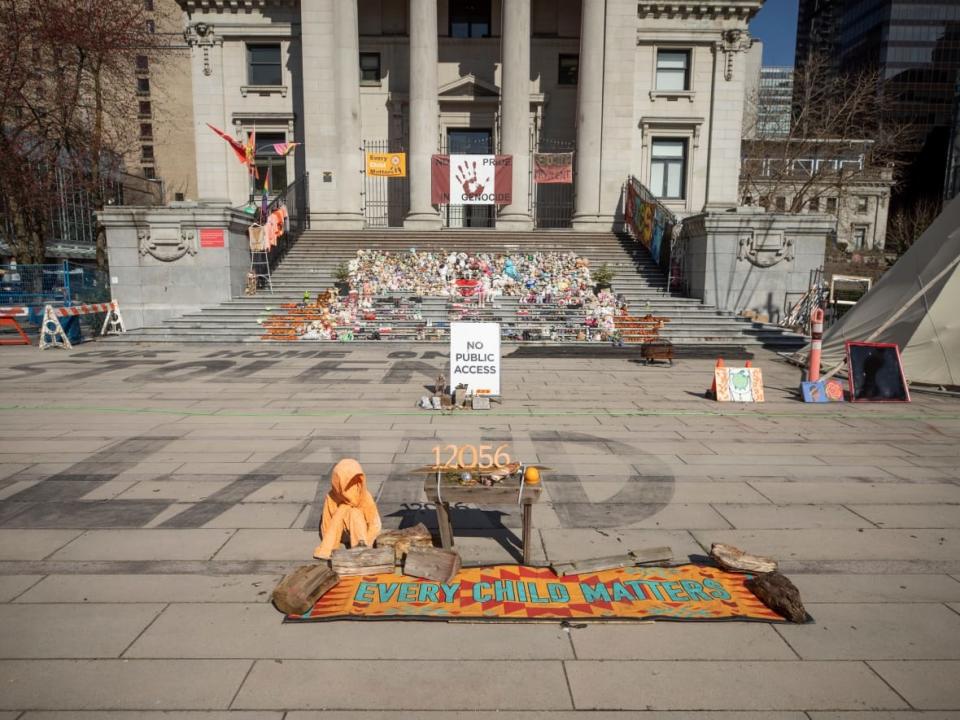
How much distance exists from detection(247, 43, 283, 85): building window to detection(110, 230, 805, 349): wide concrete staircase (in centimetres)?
971

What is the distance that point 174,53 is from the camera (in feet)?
187

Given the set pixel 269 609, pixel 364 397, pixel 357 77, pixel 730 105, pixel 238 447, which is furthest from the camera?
pixel 730 105

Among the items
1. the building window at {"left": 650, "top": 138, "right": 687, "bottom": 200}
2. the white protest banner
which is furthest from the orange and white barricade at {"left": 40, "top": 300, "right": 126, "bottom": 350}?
the building window at {"left": 650, "top": 138, "right": 687, "bottom": 200}

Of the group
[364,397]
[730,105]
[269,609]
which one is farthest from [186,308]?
[730,105]

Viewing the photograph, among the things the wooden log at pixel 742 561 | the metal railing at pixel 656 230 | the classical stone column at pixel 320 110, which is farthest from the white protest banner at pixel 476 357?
the classical stone column at pixel 320 110

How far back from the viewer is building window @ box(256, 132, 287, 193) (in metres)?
29.7

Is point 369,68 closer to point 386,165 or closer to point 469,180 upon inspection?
point 386,165

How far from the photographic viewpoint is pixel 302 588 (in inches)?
168

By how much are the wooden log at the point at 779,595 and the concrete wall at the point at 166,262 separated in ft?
65.7

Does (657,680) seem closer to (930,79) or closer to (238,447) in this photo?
(238,447)

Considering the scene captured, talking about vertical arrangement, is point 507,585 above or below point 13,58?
below

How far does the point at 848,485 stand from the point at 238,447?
7936 millimetres

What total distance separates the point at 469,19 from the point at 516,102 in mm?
7506

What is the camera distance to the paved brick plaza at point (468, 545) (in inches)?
137
